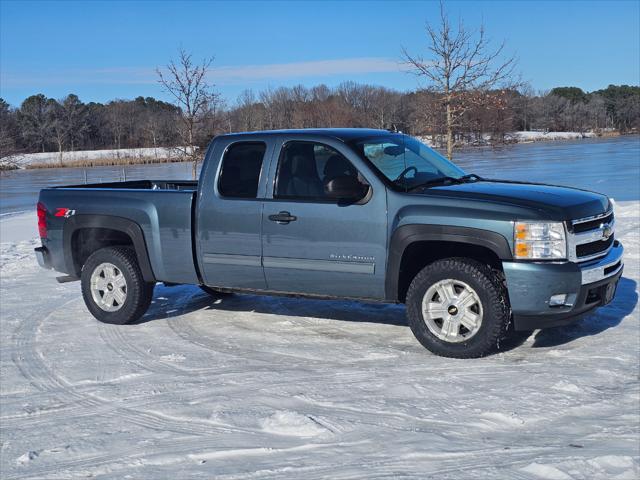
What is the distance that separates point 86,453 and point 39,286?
589 cm

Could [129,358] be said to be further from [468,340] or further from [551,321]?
[551,321]

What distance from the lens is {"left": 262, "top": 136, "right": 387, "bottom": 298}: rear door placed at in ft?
19.6

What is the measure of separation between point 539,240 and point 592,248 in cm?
65

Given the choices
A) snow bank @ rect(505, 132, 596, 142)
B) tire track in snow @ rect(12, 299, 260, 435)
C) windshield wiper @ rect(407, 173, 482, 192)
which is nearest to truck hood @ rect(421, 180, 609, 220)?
windshield wiper @ rect(407, 173, 482, 192)

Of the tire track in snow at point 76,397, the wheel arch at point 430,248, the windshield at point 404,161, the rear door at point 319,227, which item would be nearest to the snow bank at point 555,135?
the windshield at point 404,161

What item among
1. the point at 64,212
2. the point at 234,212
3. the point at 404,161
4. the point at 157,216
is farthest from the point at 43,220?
the point at 404,161

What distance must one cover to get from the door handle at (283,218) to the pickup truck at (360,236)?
1cm

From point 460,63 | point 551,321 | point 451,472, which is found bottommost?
point 451,472

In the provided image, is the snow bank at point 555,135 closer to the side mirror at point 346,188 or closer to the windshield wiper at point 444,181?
the windshield wiper at point 444,181

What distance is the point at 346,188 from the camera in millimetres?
5922

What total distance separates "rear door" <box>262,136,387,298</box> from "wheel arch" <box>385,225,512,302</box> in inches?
4.8

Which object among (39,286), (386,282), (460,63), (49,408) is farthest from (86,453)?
(460,63)

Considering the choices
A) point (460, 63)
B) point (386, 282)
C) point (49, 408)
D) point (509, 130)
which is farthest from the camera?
point (509, 130)

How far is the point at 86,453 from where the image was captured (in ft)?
13.7
